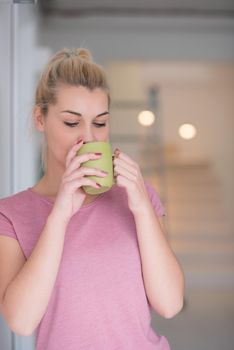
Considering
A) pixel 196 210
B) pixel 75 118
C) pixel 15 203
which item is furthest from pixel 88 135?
pixel 196 210

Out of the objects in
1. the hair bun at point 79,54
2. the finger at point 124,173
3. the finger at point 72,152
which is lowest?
the finger at point 124,173

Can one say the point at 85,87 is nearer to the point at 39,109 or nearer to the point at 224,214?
the point at 39,109

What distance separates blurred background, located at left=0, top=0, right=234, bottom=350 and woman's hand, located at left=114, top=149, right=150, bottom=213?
0.43 meters

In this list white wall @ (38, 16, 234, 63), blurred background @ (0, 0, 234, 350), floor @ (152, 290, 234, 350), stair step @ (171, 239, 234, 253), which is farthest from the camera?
stair step @ (171, 239, 234, 253)

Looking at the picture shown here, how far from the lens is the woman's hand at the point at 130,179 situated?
77 cm

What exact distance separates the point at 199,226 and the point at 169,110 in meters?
0.65

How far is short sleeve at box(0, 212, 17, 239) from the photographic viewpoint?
821 mm

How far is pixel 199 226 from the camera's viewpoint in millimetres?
2662

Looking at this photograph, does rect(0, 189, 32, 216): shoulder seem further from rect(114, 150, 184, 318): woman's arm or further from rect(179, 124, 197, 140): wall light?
rect(179, 124, 197, 140): wall light

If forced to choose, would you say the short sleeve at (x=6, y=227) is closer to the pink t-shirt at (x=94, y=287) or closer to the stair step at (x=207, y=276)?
the pink t-shirt at (x=94, y=287)

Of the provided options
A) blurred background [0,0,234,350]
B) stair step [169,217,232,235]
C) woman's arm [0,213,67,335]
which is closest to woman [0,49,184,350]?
woman's arm [0,213,67,335]

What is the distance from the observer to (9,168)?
1.39 meters

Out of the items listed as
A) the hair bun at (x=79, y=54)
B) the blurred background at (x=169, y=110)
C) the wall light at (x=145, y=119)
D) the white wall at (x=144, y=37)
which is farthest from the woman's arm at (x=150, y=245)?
the wall light at (x=145, y=119)

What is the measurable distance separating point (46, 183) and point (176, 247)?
1.70 meters
